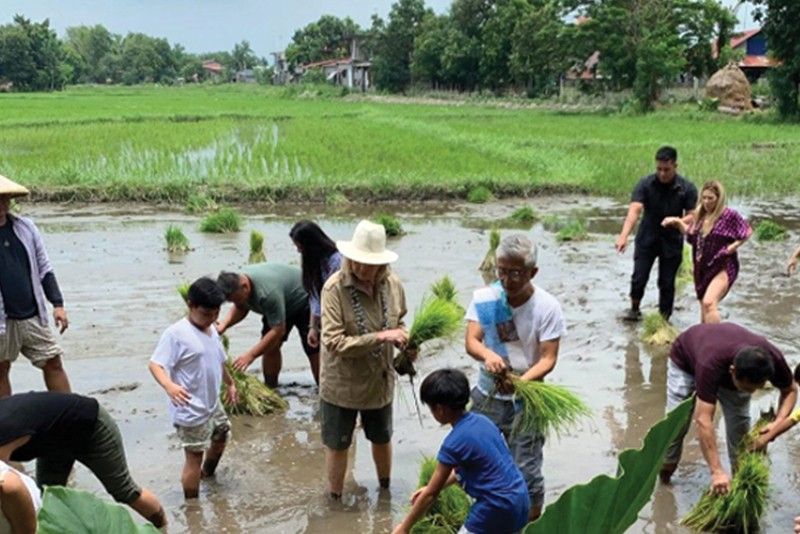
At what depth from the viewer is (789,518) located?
4188 millimetres

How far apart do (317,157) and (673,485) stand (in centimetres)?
1498

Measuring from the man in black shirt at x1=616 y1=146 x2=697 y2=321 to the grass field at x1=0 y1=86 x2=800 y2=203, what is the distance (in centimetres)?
808

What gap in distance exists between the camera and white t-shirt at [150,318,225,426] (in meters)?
4.16

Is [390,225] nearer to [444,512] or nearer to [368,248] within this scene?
[368,248]

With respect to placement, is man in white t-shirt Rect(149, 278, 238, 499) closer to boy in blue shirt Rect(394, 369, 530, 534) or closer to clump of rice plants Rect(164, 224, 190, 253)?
boy in blue shirt Rect(394, 369, 530, 534)

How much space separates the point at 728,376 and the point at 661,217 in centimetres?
321

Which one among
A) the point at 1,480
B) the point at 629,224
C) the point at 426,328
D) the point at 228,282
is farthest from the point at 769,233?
the point at 1,480

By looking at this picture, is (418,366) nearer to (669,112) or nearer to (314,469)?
(314,469)

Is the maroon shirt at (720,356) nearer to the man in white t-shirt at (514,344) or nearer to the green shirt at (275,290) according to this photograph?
the man in white t-shirt at (514,344)

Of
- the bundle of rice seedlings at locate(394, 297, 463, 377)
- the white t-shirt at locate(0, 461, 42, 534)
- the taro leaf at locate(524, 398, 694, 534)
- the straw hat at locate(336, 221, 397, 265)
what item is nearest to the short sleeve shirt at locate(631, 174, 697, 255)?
the bundle of rice seedlings at locate(394, 297, 463, 377)

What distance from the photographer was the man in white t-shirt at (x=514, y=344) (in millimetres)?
3594

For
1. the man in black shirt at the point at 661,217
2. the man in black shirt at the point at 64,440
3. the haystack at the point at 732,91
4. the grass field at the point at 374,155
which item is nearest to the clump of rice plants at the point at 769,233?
the grass field at the point at 374,155

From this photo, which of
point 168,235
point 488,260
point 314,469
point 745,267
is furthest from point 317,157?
point 314,469

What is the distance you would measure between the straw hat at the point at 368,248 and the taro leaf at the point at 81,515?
2881mm
